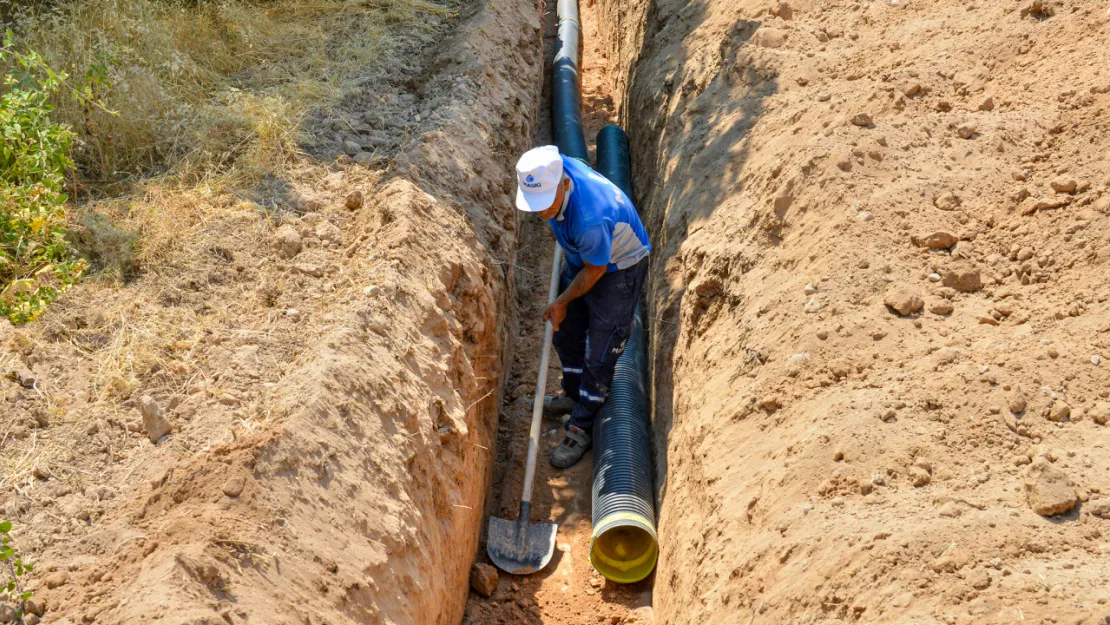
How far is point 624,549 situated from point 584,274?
1600 mm

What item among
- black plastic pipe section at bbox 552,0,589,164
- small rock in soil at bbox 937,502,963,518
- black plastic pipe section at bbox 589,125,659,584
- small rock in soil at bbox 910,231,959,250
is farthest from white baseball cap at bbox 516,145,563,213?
small rock in soil at bbox 937,502,963,518

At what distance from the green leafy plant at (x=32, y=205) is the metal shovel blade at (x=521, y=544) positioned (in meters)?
2.66

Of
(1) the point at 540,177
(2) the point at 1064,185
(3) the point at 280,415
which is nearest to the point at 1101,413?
(2) the point at 1064,185

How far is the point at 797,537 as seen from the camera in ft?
11.1

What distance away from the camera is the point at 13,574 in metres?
2.96

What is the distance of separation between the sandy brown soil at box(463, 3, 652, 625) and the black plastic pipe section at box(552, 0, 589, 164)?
745 millimetres

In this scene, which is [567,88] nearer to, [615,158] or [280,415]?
[615,158]

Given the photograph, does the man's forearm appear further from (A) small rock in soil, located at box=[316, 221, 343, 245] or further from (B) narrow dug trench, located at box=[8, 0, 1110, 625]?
(A) small rock in soil, located at box=[316, 221, 343, 245]

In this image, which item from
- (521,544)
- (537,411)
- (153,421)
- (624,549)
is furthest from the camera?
(537,411)

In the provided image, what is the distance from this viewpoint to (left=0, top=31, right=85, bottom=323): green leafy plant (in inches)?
159

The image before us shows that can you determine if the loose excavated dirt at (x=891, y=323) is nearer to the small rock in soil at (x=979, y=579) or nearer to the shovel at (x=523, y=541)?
the small rock in soil at (x=979, y=579)

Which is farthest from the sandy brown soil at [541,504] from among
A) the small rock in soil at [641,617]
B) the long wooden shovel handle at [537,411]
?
the long wooden shovel handle at [537,411]

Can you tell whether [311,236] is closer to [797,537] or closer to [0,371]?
[0,371]

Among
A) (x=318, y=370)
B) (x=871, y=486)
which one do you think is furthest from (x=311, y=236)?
(x=871, y=486)
